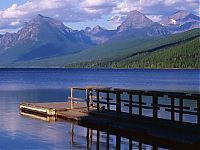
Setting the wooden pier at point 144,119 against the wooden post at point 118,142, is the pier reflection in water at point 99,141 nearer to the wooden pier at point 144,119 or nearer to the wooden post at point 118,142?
the wooden post at point 118,142

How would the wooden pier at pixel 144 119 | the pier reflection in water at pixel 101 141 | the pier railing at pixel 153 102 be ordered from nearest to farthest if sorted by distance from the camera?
the wooden pier at pixel 144 119 → the pier reflection in water at pixel 101 141 → the pier railing at pixel 153 102

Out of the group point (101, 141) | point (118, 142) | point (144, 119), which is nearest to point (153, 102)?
point (144, 119)

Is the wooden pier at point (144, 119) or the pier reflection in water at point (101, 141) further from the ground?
the wooden pier at point (144, 119)

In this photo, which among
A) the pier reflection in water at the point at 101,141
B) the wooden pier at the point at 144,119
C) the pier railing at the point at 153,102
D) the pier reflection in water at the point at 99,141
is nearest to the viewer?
the wooden pier at the point at 144,119

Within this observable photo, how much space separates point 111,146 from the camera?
87.2ft

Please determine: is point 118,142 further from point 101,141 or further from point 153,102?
point 153,102

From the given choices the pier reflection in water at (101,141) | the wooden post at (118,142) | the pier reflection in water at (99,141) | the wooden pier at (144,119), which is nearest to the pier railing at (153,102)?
the wooden pier at (144,119)

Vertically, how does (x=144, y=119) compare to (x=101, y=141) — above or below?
above

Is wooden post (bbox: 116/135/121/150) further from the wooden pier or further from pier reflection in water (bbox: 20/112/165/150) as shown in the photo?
the wooden pier

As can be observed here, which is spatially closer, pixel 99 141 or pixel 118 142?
pixel 118 142

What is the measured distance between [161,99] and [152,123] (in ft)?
101

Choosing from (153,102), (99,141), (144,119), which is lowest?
(99,141)

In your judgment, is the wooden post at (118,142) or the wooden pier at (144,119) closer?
the wooden pier at (144,119)

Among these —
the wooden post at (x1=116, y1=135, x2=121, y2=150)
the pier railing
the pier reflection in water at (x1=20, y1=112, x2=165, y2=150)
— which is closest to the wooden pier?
the pier railing
